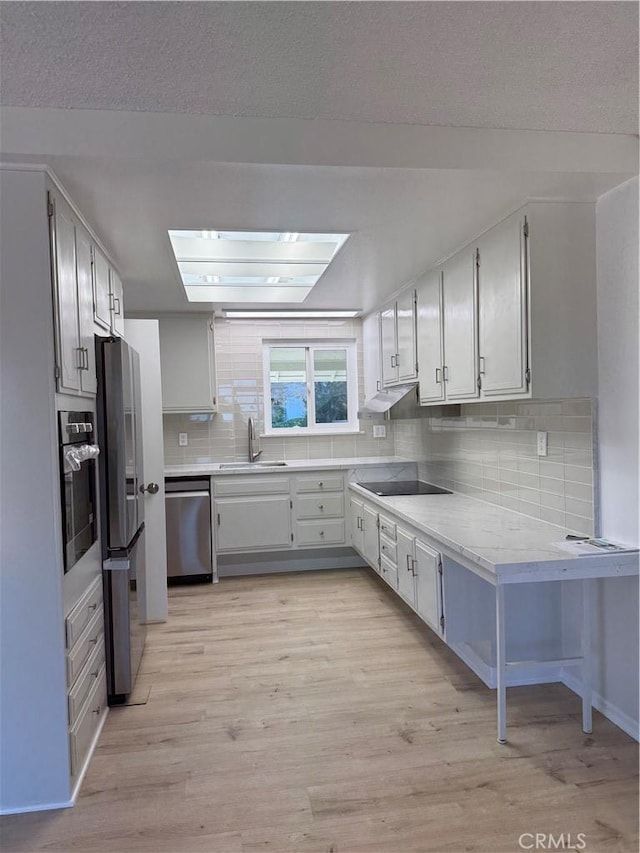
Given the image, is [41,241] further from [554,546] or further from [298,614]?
[298,614]

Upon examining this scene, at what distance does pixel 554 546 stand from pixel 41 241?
2.28 meters

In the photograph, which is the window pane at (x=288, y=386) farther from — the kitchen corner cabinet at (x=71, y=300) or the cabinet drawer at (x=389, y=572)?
the kitchen corner cabinet at (x=71, y=300)

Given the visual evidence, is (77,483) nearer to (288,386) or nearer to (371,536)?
(371,536)

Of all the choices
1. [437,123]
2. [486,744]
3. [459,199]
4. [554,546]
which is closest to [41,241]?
[437,123]

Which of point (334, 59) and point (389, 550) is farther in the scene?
point (389, 550)

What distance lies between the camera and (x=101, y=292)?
103 inches

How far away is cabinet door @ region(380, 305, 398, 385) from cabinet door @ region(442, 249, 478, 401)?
39.8 inches

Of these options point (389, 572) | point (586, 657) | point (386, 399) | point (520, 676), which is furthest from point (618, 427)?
point (386, 399)

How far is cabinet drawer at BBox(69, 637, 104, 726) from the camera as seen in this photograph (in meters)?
1.98

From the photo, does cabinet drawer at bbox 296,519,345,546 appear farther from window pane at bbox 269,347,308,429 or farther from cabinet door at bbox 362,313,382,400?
cabinet door at bbox 362,313,382,400

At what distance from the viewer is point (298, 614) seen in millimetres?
3682

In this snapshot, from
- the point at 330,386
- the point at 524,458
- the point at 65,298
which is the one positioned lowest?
the point at 524,458

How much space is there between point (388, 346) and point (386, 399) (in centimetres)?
51

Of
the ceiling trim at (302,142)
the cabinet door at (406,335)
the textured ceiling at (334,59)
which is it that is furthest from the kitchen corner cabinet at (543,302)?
the cabinet door at (406,335)
